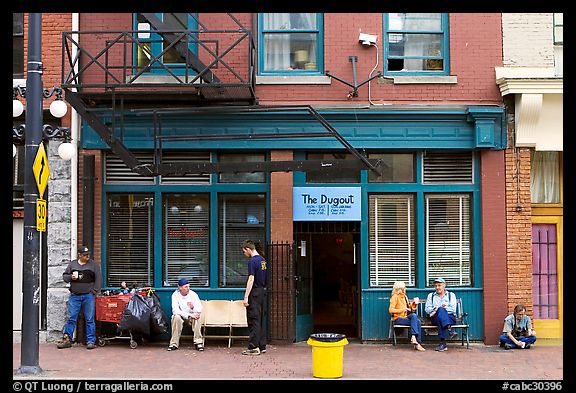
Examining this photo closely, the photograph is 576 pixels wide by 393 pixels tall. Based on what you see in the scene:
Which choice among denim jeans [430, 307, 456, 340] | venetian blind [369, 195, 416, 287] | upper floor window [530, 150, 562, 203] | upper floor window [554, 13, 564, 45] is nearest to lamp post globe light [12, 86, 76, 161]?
venetian blind [369, 195, 416, 287]

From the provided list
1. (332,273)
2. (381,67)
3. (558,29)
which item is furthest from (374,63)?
(332,273)

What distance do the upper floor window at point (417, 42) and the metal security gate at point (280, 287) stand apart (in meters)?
3.96

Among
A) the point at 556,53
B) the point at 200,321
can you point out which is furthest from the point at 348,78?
the point at 200,321

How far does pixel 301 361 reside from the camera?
1294cm

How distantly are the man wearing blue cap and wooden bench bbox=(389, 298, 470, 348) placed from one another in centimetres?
344

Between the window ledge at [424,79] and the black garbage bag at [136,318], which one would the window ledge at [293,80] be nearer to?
the window ledge at [424,79]

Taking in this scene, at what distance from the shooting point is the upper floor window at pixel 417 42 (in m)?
15.1

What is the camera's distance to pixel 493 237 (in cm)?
1481

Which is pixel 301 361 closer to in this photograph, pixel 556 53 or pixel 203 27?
pixel 203 27

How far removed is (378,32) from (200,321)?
6.17 metres

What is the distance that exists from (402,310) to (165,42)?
6.37 meters

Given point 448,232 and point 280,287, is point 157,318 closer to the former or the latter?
point 280,287

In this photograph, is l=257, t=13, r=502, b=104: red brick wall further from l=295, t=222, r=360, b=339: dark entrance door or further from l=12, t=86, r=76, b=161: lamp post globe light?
l=12, t=86, r=76, b=161: lamp post globe light

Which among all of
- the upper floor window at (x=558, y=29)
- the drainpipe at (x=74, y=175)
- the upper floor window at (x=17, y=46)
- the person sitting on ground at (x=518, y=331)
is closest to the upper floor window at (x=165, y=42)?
the drainpipe at (x=74, y=175)
